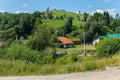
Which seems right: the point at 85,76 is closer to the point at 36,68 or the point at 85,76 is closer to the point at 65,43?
the point at 36,68

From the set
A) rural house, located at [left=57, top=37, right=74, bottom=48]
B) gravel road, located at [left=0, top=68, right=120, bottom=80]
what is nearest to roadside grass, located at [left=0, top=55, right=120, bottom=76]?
gravel road, located at [left=0, top=68, right=120, bottom=80]

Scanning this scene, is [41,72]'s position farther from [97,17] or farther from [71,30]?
[97,17]

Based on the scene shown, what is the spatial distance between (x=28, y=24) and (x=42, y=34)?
60168mm

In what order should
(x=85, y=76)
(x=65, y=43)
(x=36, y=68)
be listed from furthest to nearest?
1. (x=65, y=43)
2. (x=36, y=68)
3. (x=85, y=76)

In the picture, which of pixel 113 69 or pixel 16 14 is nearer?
pixel 113 69

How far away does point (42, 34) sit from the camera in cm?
7225

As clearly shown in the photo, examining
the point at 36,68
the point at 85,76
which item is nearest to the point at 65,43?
the point at 36,68

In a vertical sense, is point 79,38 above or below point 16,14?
below

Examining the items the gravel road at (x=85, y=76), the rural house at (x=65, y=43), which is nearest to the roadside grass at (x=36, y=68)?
the gravel road at (x=85, y=76)

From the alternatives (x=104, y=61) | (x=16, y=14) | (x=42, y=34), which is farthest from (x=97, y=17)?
(x=104, y=61)

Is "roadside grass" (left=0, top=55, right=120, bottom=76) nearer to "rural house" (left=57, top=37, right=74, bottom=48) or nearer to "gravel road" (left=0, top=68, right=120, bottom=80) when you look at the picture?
"gravel road" (left=0, top=68, right=120, bottom=80)

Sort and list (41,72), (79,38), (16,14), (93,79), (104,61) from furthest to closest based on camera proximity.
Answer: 1. (16,14)
2. (79,38)
3. (104,61)
4. (41,72)
5. (93,79)

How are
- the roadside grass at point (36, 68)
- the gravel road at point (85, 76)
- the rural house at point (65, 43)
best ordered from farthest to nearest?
the rural house at point (65, 43)
the roadside grass at point (36, 68)
the gravel road at point (85, 76)

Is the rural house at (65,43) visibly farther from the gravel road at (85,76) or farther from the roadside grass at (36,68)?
the gravel road at (85,76)
